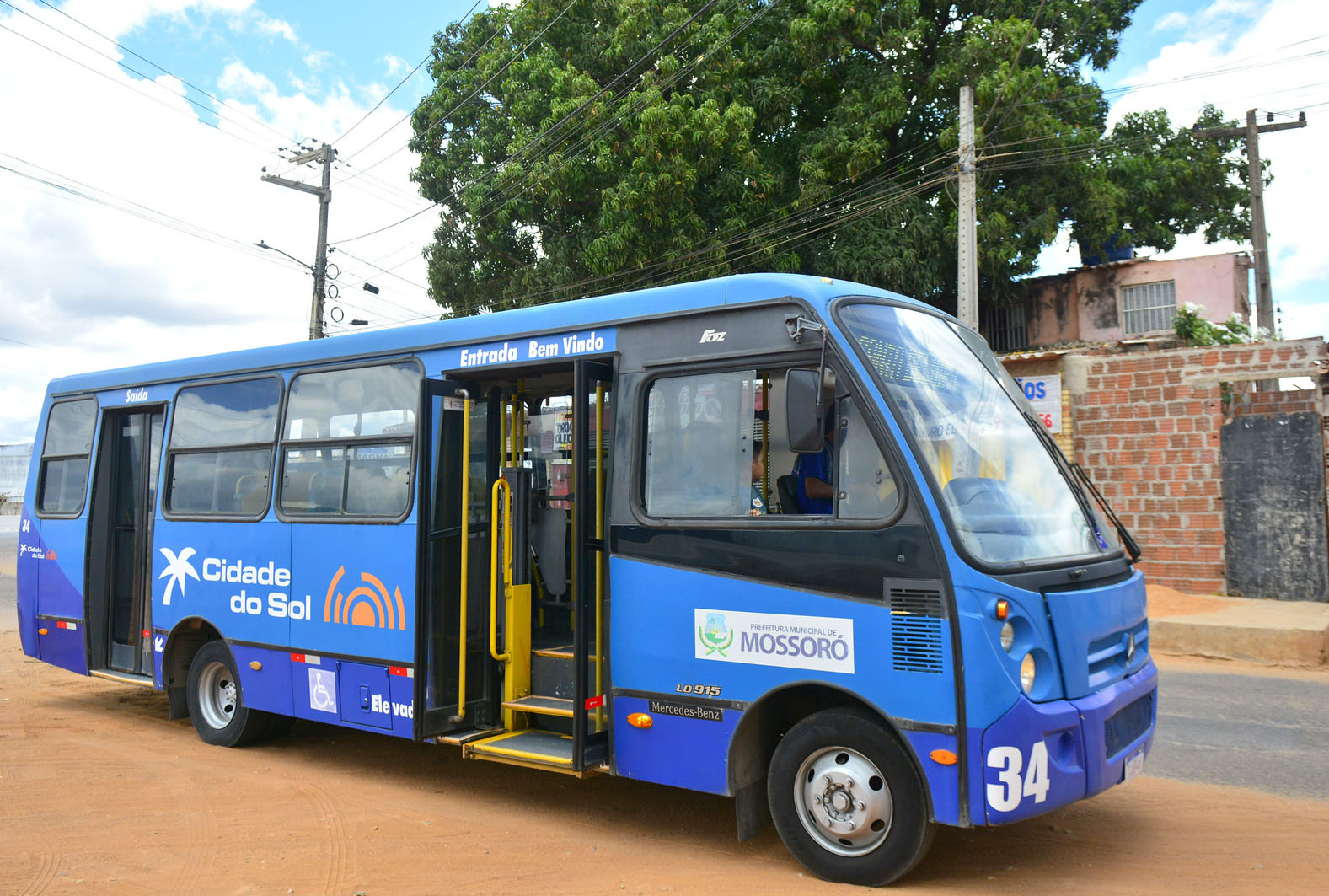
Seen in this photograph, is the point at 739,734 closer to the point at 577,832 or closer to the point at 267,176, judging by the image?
the point at 577,832

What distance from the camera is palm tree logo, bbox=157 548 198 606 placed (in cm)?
815

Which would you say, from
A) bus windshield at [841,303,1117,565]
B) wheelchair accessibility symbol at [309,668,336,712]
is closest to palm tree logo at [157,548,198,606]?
wheelchair accessibility symbol at [309,668,336,712]

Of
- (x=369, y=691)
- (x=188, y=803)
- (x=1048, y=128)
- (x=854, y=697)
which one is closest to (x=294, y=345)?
(x=369, y=691)

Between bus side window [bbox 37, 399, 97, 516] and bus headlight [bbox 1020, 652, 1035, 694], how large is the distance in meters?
8.49

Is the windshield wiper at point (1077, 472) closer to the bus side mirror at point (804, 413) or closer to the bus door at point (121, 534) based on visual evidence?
the bus side mirror at point (804, 413)

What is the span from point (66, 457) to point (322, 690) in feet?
15.0

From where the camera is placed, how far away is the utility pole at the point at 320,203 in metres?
24.2

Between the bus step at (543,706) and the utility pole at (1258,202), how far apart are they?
71.9 ft

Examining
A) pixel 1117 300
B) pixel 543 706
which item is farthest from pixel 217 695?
pixel 1117 300

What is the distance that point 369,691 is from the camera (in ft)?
21.7

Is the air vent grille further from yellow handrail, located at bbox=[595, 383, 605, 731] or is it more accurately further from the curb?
the curb

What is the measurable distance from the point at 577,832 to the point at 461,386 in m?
2.80

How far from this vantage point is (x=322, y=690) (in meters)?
7.00

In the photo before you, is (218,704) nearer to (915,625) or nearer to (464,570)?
(464,570)
